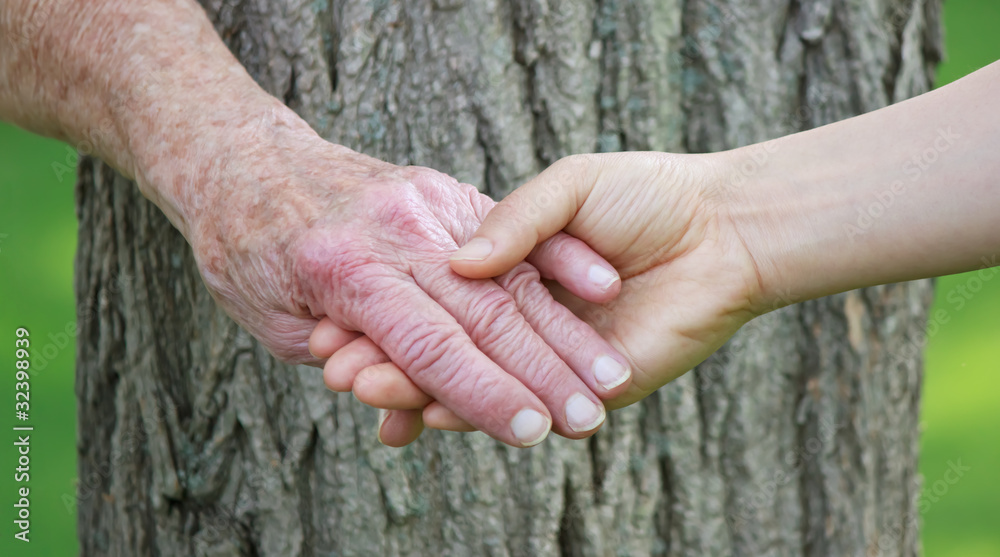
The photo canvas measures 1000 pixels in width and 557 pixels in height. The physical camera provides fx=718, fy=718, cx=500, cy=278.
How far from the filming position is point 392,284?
4.62 ft

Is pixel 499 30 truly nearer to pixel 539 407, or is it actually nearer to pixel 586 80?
pixel 586 80

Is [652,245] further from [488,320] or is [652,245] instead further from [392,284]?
[392,284]

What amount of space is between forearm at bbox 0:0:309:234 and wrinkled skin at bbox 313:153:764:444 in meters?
0.49

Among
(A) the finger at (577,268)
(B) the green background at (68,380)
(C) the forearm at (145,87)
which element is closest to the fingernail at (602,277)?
(A) the finger at (577,268)

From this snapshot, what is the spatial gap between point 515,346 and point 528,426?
6.9 inches

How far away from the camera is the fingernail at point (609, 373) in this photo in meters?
1.43

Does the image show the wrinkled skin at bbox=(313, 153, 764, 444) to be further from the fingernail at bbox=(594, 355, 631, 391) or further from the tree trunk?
the tree trunk

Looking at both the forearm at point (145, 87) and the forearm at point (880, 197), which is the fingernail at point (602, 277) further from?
the forearm at point (145, 87)

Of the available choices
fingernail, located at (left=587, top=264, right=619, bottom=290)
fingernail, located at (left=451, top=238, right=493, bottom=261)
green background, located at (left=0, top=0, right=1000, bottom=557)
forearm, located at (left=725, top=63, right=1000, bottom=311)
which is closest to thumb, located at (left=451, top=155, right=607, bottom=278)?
fingernail, located at (left=451, top=238, right=493, bottom=261)

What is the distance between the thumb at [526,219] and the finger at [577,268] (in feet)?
0.19

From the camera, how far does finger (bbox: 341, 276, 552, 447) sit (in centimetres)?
134

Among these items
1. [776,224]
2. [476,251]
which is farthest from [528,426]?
[776,224]

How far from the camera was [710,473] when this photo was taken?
196cm

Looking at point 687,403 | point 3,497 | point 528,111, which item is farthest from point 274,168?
point 3,497
